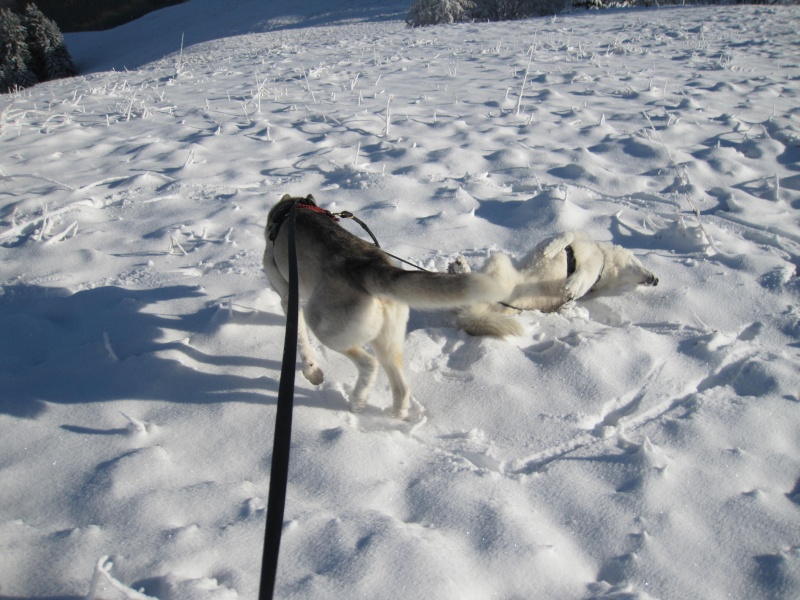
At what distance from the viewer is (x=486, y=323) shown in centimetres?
320

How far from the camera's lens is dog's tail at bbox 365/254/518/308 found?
2.04m

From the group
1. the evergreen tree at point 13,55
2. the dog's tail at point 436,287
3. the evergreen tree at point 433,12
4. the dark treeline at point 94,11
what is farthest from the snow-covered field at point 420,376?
the dark treeline at point 94,11

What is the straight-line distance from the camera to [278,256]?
9.92 ft

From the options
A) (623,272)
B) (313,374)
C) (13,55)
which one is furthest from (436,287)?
(13,55)

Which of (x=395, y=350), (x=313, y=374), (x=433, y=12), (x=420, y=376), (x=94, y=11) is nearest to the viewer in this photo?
Answer: (x=395, y=350)

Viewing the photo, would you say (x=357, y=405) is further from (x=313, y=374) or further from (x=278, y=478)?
(x=278, y=478)

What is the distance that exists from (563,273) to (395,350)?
1707 mm

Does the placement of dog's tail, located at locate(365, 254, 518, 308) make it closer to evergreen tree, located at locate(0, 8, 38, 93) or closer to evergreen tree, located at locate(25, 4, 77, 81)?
evergreen tree, located at locate(0, 8, 38, 93)

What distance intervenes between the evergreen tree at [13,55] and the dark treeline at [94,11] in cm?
1628

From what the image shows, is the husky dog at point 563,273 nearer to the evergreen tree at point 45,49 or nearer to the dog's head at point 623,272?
the dog's head at point 623,272

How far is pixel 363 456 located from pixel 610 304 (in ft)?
7.61

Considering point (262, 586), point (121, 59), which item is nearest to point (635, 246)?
point (262, 586)

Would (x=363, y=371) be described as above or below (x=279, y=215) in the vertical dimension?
below

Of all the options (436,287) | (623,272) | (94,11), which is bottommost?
→ (623,272)
